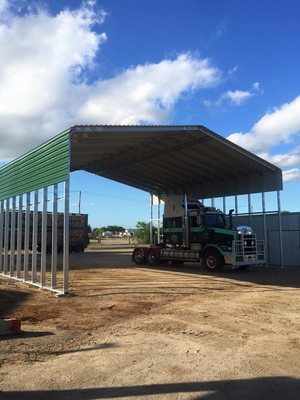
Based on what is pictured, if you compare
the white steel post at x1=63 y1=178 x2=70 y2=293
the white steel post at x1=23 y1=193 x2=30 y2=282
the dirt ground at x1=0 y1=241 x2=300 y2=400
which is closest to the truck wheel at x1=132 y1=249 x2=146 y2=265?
the white steel post at x1=23 y1=193 x2=30 y2=282

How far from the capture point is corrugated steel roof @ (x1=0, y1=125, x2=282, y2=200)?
15.1m

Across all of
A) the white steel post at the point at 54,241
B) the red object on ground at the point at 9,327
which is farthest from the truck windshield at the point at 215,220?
the red object on ground at the point at 9,327

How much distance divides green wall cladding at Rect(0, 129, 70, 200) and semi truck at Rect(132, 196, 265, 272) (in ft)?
30.0

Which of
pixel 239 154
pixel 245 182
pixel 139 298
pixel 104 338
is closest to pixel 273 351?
pixel 104 338

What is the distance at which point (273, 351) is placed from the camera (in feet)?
22.2

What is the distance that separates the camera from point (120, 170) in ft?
88.5

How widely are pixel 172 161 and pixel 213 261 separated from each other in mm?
6778

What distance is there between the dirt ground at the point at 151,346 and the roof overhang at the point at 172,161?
6300 millimetres

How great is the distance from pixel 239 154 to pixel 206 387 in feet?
57.0

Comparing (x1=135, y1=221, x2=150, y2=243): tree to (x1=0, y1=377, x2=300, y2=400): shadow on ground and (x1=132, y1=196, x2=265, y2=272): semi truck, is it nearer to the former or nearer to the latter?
(x1=132, y1=196, x2=265, y2=272): semi truck

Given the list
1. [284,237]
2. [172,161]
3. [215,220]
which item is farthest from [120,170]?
[284,237]

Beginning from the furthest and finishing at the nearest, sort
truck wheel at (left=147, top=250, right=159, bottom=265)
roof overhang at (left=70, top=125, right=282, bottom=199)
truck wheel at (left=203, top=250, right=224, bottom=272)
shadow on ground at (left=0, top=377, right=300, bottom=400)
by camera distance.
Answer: truck wheel at (left=147, top=250, right=159, bottom=265) < truck wheel at (left=203, top=250, right=224, bottom=272) < roof overhang at (left=70, top=125, right=282, bottom=199) < shadow on ground at (left=0, top=377, right=300, bottom=400)

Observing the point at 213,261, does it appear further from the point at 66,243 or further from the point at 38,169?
the point at 38,169

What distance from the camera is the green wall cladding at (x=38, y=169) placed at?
13.7m
